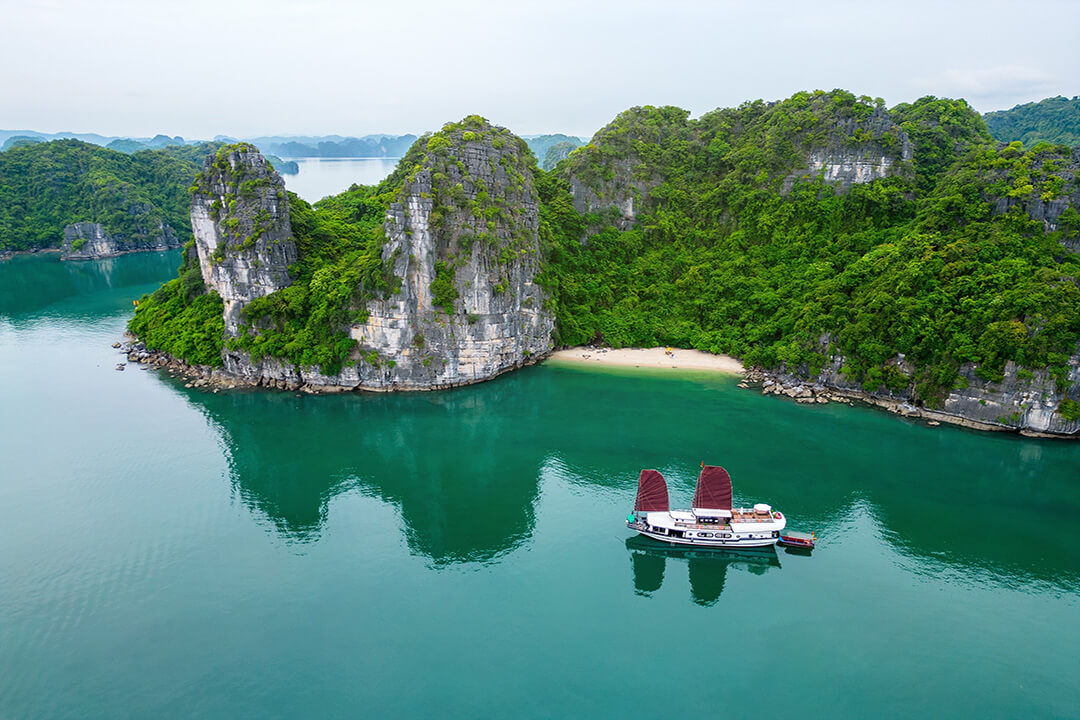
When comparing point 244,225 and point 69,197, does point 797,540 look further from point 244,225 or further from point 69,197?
point 69,197

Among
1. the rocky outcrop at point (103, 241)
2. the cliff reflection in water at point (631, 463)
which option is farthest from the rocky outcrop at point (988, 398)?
the rocky outcrop at point (103, 241)

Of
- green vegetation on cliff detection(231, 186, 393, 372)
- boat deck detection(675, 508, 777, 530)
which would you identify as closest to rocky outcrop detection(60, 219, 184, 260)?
green vegetation on cliff detection(231, 186, 393, 372)

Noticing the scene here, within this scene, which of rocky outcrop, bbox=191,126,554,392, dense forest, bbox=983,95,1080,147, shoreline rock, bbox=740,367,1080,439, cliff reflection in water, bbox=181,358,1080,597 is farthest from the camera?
dense forest, bbox=983,95,1080,147

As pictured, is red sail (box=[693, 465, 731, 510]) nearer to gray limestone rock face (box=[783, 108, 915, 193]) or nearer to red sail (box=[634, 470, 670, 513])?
red sail (box=[634, 470, 670, 513])

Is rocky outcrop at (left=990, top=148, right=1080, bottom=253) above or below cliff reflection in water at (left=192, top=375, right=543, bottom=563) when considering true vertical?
above

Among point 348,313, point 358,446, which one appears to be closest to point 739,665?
point 358,446

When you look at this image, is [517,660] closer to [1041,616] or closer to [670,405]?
[1041,616]
